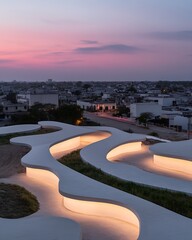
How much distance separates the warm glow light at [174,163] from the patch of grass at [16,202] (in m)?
5.65

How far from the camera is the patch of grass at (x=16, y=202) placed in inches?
414

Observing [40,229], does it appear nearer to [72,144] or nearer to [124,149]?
[124,149]

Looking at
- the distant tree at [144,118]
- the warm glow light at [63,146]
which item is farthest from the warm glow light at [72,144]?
the distant tree at [144,118]

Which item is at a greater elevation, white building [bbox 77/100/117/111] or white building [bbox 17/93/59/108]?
white building [bbox 17/93/59/108]

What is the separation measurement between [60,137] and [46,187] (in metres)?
6.46

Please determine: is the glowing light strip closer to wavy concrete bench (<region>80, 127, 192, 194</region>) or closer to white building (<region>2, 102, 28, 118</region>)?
wavy concrete bench (<region>80, 127, 192, 194</region>)

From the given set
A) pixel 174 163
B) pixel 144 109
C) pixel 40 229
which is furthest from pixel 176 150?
pixel 144 109

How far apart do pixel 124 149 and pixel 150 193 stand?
723 centimetres

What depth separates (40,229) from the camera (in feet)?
27.1

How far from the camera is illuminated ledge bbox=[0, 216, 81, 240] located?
790 cm

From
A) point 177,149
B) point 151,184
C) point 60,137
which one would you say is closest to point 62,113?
point 60,137

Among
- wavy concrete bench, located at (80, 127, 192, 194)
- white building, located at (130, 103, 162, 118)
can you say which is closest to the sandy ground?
wavy concrete bench, located at (80, 127, 192, 194)

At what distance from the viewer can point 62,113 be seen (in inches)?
1577

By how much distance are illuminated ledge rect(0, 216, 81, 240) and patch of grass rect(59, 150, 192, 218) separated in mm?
2967
